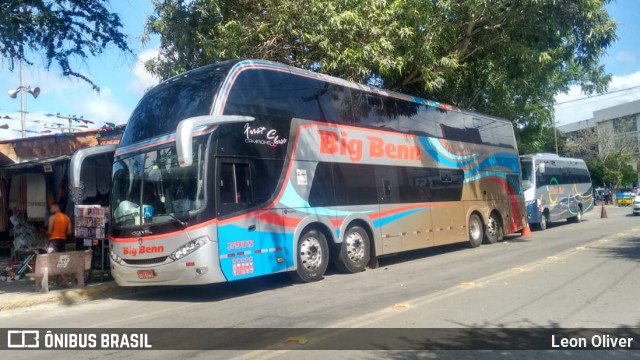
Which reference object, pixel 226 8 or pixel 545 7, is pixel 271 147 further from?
pixel 545 7

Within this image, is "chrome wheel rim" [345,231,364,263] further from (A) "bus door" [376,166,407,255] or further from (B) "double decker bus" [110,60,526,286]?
(A) "bus door" [376,166,407,255]

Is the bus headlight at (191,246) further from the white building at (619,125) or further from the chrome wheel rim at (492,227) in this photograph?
the white building at (619,125)

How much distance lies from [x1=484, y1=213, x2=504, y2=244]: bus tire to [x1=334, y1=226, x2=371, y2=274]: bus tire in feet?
22.0

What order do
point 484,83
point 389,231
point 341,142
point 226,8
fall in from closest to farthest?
1. point 341,142
2. point 389,231
3. point 226,8
4. point 484,83

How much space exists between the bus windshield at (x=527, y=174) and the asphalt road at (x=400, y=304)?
33.4 feet

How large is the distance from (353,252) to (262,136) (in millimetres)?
3622

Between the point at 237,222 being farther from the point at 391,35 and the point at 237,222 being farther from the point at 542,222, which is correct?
the point at 542,222

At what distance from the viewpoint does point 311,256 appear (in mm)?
10648

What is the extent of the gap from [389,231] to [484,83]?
9293 millimetres

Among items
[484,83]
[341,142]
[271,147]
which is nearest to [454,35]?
[484,83]

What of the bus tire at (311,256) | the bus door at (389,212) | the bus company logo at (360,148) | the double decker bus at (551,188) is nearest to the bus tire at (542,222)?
the double decker bus at (551,188)

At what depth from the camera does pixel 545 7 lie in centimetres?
1460

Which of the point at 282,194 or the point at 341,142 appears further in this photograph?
the point at 341,142

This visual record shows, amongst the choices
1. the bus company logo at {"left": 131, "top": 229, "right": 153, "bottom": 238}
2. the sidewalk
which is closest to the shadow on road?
the bus company logo at {"left": 131, "top": 229, "right": 153, "bottom": 238}
